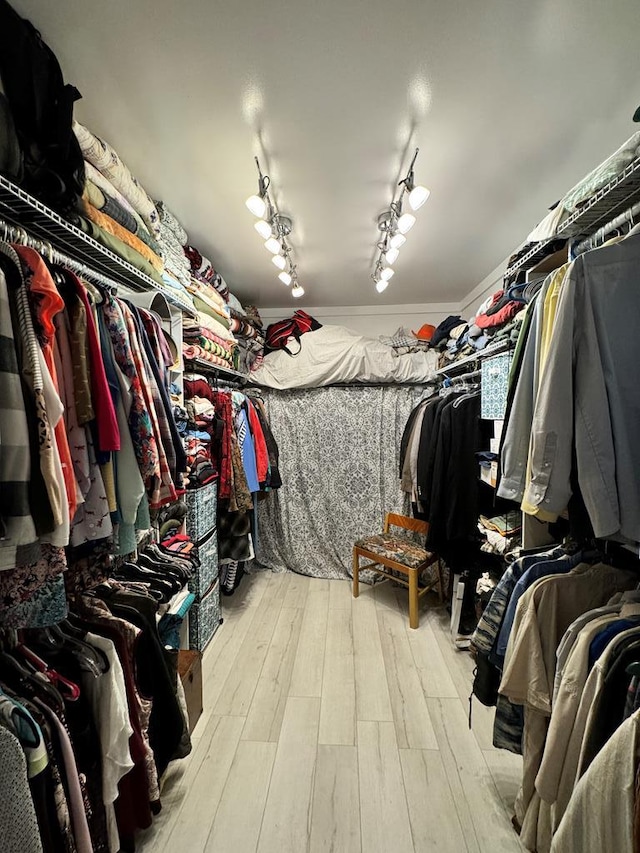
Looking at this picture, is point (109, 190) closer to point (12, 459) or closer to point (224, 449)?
point (12, 459)

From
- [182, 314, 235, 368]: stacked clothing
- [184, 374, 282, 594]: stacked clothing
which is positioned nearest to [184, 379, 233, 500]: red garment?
[184, 374, 282, 594]: stacked clothing

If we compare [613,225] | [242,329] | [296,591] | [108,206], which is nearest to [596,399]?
[613,225]

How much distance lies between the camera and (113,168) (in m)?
1.31

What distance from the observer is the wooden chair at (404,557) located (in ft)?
7.66

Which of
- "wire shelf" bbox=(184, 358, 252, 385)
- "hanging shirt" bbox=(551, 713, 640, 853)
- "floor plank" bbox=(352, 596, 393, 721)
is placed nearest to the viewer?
"hanging shirt" bbox=(551, 713, 640, 853)

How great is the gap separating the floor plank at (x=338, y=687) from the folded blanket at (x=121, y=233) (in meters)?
2.22

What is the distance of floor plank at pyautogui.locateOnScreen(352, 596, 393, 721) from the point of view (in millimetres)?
1688

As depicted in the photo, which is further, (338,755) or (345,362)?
(345,362)

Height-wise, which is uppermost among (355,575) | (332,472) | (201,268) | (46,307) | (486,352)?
(201,268)

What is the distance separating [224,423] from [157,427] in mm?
1276

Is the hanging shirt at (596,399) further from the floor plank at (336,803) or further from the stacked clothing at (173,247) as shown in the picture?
the stacked clothing at (173,247)

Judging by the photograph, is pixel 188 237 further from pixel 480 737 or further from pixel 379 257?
pixel 480 737

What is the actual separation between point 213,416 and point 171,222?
1.10 m

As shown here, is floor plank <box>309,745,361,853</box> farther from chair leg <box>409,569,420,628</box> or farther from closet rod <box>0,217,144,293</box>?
closet rod <box>0,217,144,293</box>
